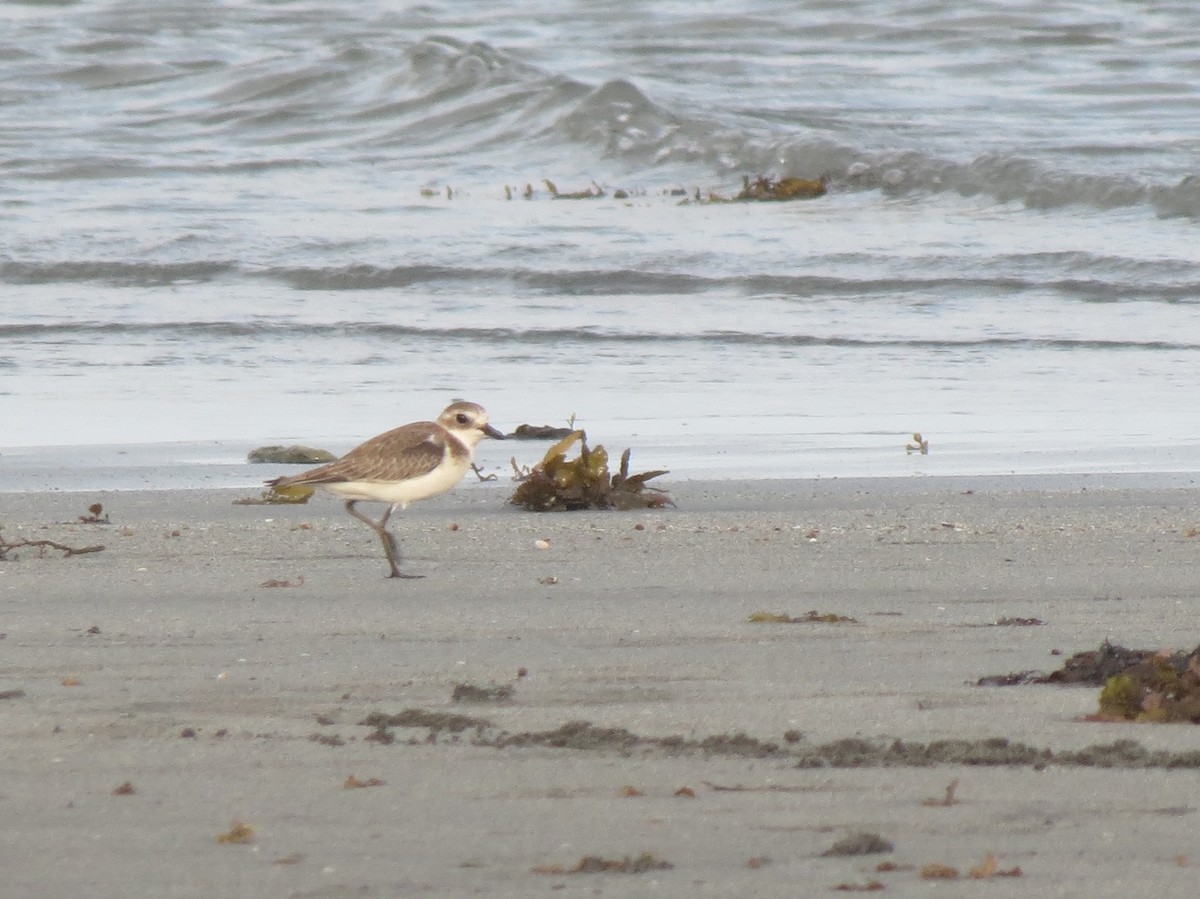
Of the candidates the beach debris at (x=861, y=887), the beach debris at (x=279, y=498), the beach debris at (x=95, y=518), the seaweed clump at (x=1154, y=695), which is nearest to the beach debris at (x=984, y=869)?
the beach debris at (x=861, y=887)

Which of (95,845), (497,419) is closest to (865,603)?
(95,845)

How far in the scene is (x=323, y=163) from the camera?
2177cm

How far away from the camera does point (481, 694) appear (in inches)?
155

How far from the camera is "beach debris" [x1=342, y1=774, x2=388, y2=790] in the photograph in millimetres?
3205

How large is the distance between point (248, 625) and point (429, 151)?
18407 millimetres

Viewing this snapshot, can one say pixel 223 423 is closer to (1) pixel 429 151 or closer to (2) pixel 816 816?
(2) pixel 816 816

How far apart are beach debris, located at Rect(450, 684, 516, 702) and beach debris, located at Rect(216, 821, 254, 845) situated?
1014 millimetres

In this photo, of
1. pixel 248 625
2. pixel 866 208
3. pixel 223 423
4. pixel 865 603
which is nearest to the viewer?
pixel 248 625

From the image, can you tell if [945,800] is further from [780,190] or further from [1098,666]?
[780,190]

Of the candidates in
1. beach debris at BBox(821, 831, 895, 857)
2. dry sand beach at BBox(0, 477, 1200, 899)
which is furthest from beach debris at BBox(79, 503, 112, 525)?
beach debris at BBox(821, 831, 895, 857)

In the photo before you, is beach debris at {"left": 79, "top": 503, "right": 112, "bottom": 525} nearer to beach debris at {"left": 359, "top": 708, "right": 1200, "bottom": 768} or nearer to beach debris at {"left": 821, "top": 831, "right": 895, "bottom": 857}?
beach debris at {"left": 359, "top": 708, "right": 1200, "bottom": 768}

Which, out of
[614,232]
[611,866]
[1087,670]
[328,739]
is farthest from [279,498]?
[614,232]

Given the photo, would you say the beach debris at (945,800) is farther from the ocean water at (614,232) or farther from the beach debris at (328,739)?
the ocean water at (614,232)

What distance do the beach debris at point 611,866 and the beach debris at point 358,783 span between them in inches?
20.6
